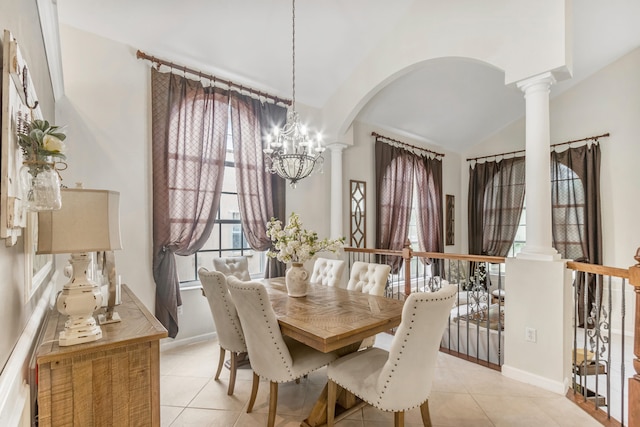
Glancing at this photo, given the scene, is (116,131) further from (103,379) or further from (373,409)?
(373,409)

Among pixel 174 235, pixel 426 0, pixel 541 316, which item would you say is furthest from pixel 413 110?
pixel 174 235

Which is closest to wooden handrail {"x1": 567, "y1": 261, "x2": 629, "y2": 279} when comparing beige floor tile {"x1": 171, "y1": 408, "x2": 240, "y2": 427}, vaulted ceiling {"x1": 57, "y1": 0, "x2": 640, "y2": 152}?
vaulted ceiling {"x1": 57, "y1": 0, "x2": 640, "y2": 152}

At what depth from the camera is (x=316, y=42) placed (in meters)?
3.90

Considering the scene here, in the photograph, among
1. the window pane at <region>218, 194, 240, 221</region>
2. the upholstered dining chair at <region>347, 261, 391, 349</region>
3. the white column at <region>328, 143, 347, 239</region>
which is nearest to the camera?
the upholstered dining chair at <region>347, 261, 391, 349</region>

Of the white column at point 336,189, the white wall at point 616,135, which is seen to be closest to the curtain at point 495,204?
the white wall at point 616,135

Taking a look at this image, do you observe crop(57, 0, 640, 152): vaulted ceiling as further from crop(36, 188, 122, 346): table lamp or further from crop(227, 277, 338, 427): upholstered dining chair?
crop(227, 277, 338, 427): upholstered dining chair

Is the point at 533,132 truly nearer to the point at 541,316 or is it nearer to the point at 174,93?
the point at 541,316

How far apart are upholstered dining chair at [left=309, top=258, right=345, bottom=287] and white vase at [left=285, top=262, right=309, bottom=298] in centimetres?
69

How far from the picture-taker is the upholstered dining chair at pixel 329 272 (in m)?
3.26

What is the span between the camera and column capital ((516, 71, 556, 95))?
2.68 m

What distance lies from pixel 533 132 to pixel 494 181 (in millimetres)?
4069

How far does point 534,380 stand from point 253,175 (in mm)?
3558

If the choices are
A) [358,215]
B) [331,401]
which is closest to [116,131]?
[331,401]

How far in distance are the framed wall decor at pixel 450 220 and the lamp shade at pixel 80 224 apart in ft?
21.6
